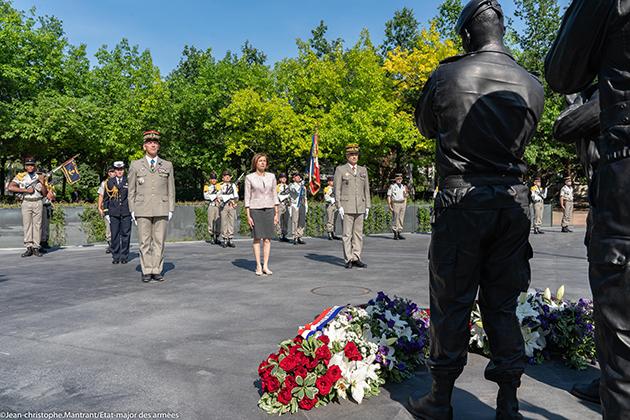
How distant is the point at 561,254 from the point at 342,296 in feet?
26.8

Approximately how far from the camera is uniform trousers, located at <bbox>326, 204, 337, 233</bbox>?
1823 centimetres

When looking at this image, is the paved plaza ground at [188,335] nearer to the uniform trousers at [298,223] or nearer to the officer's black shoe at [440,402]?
the officer's black shoe at [440,402]

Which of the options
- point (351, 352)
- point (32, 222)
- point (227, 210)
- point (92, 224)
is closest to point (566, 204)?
point (227, 210)

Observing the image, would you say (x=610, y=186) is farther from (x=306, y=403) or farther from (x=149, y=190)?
(x=149, y=190)

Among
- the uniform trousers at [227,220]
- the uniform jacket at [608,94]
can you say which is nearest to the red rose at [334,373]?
the uniform jacket at [608,94]

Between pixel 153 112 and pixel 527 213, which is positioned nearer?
pixel 527 213

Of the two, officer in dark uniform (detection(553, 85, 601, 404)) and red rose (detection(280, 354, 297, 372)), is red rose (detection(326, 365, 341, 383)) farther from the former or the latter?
officer in dark uniform (detection(553, 85, 601, 404))

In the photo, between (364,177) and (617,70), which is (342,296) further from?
(617,70)

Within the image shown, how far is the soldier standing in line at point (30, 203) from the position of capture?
12.7 m

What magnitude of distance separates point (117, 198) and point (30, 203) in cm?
271

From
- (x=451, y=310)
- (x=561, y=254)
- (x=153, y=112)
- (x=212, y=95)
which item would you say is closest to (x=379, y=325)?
(x=451, y=310)

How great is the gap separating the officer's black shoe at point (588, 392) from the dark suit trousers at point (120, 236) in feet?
31.2

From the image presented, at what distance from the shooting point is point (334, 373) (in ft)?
11.9

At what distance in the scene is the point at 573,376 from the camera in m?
4.19
